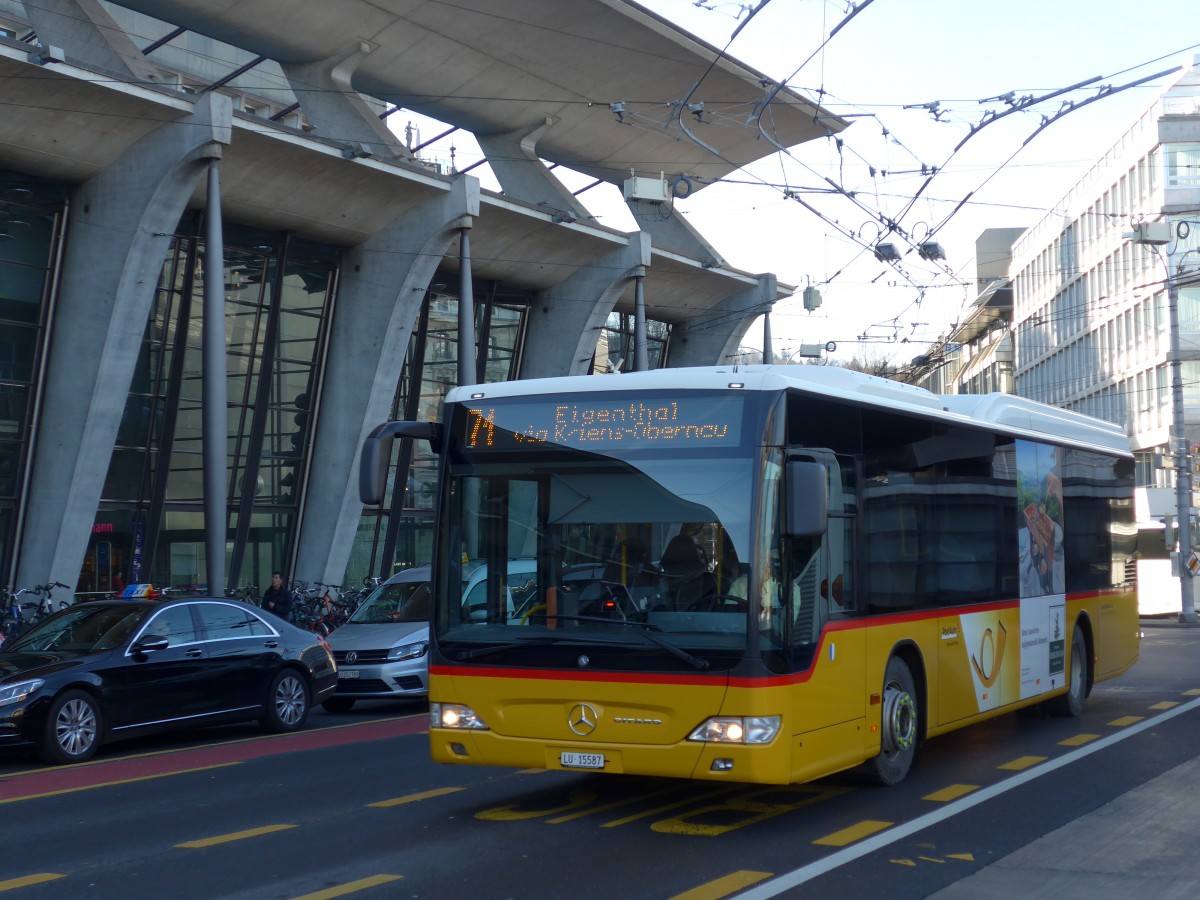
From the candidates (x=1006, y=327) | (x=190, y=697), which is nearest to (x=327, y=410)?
(x=190, y=697)

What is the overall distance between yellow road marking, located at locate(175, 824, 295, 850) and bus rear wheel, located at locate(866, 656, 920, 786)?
3.88 m

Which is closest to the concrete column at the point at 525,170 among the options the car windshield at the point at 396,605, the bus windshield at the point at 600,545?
the car windshield at the point at 396,605

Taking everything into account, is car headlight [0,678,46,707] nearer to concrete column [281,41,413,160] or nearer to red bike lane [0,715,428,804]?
red bike lane [0,715,428,804]

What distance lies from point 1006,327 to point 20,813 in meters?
76.2

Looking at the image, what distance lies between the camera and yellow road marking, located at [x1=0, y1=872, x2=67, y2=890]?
716 cm

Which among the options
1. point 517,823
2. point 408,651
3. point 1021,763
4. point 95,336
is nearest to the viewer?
point 517,823

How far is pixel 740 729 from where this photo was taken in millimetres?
7906

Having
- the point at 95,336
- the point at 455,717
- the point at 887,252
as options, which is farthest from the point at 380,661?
the point at 95,336

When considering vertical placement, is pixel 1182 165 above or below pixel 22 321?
above

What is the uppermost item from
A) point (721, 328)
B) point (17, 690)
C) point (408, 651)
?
point (721, 328)

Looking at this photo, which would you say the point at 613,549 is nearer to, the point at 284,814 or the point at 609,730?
the point at 609,730

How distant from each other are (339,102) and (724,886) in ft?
83.5

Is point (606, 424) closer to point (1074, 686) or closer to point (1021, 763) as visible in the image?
point (1021, 763)

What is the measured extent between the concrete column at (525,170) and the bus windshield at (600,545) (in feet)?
86.7
